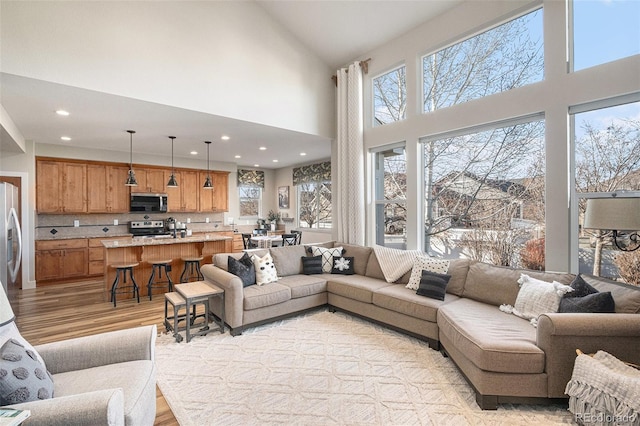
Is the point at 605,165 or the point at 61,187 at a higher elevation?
the point at 61,187

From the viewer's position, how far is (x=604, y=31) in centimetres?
292

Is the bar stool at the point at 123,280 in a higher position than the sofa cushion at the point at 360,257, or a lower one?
lower

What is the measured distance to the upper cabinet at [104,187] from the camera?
599cm

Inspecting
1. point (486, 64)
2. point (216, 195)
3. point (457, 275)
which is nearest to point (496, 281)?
point (457, 275)

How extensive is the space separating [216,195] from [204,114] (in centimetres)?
429

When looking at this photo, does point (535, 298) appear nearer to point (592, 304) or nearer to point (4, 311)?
point (592, 304)

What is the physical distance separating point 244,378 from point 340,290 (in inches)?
71.4

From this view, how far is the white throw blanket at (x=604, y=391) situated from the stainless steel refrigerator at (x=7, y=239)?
5.36 meters

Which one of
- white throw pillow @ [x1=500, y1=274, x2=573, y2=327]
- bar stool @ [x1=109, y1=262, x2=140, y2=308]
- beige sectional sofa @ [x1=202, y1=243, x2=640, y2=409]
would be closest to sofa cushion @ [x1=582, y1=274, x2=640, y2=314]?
beige sectional sofa @ [x1=202, y1=243, x2=640, y2=409]

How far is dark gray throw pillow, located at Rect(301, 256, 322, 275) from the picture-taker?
15.2ft

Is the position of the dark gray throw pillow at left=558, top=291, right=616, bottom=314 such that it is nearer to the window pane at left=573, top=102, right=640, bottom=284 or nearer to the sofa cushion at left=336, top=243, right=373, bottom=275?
the window pane at left=573, top=102, right=640, bottom=284

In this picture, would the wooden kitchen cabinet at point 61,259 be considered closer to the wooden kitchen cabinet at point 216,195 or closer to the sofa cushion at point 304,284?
the wooden kitchen cabinet at point 216,195

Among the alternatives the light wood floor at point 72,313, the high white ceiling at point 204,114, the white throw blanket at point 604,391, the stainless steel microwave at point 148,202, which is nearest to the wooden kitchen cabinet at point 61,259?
the light wood floor at point 72,313

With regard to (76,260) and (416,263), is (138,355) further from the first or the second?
(76,260)
